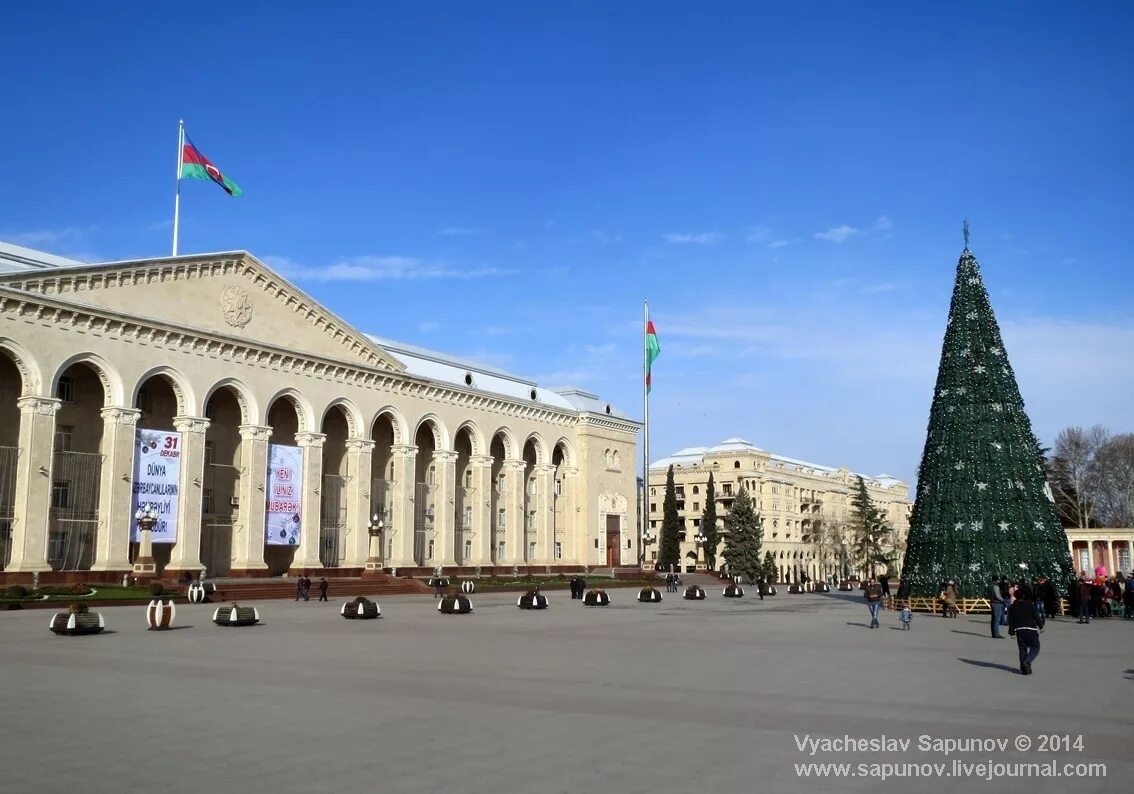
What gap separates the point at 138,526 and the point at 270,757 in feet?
121

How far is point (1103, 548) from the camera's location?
70.2m

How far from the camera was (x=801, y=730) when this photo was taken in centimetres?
1063

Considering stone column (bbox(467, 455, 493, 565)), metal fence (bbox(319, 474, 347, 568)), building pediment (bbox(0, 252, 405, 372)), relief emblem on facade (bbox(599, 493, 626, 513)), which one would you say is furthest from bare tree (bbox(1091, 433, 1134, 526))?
metal fence (bbox(319, 474, 347, 568))

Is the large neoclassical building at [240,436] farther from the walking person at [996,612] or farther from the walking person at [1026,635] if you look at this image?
the walking person at [1026,635]

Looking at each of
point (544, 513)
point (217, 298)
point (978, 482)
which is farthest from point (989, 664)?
point (544, 513)

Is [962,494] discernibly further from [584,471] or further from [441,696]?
[584,471]

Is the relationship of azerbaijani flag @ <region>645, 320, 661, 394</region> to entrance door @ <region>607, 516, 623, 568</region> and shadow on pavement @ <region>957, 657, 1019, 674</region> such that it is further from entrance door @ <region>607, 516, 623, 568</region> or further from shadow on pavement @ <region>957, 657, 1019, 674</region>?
shadow on pavement @ <region>957, 657, 1019, 674</region>

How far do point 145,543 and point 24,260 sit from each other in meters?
13.4

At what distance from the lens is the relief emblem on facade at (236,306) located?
47.9 m

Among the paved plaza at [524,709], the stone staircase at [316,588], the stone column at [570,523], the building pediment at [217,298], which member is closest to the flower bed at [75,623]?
the paved plaza at [524,709]

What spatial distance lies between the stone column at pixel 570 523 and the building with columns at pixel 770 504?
3419cm

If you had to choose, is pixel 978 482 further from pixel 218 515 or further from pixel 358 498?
pixel 218 515

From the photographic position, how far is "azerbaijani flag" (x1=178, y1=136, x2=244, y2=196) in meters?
44.1

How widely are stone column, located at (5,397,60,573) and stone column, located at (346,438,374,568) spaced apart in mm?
17592
